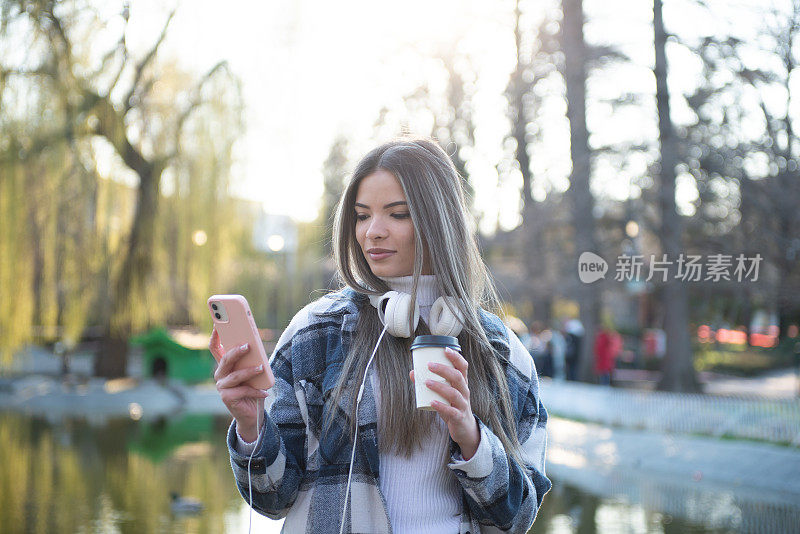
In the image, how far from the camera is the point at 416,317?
222 centimetres

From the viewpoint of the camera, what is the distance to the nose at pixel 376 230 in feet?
7.48

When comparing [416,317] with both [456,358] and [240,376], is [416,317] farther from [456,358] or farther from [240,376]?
[240,376]

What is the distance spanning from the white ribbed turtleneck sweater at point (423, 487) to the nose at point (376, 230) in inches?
13.3

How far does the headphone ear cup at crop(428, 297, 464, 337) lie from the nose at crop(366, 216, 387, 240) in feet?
0.73

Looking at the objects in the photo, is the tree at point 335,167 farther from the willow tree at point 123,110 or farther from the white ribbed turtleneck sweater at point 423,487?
the white ribbed turtleneck sweater at point 423,487

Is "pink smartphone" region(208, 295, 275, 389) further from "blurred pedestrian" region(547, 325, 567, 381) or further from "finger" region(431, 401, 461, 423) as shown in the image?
"blurred pedestrian" region(547, 325, 567, 381)

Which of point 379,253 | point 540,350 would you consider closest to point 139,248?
point 540,350

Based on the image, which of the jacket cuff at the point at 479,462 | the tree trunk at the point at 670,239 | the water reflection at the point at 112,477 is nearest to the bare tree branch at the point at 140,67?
the water reflection at the point at 112,477

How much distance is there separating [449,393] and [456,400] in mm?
32

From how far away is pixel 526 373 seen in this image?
7.88 ft

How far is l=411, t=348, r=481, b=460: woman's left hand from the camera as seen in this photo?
194 centimetres

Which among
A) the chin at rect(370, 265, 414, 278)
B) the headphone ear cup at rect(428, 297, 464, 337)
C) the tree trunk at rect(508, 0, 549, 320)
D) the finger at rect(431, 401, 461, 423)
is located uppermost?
the tree trunk at rect(508, 0, 549, 320)

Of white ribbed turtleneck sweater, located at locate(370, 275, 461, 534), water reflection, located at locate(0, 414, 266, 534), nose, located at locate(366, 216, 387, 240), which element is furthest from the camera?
water reflection, located at locate(0, 414, 266, 534)

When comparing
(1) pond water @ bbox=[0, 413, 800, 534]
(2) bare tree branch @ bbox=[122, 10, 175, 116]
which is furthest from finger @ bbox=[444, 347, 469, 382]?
(2) bare tree branch @ bbox=[122, 10, 175, 116]
